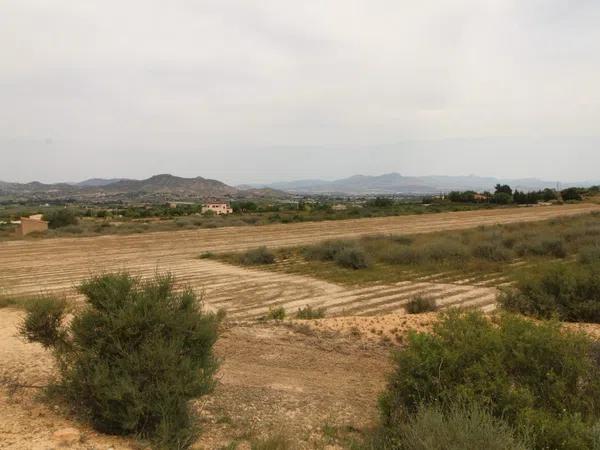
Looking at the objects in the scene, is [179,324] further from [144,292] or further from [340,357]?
[340,357]

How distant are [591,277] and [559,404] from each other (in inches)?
293

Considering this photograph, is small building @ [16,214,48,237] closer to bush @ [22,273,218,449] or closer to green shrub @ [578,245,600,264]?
green shrub @ [578,245,600,264]

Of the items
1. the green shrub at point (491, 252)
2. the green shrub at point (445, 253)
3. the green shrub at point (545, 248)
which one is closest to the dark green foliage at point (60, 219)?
the green shrub at point (445, 253)

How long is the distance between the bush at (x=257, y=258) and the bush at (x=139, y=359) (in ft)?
65.4

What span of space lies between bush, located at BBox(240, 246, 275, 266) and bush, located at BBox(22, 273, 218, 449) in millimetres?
19946

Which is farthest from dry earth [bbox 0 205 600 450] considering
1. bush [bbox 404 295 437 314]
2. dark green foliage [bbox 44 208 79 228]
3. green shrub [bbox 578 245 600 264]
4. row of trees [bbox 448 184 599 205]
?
row of trees [bbox 448 184 599 205]

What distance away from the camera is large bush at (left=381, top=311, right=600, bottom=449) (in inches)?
216

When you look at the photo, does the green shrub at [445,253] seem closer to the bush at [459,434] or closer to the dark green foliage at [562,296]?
the dark green foliage at [562,296]

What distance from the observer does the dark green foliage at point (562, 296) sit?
11.7 metres

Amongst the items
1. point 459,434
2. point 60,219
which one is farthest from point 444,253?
point 60,219

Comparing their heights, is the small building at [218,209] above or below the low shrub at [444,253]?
above

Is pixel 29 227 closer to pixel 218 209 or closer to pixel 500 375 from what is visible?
pixel 500 375

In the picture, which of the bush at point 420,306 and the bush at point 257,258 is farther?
the bush at point 257,258

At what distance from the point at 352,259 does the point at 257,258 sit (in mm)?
5249
